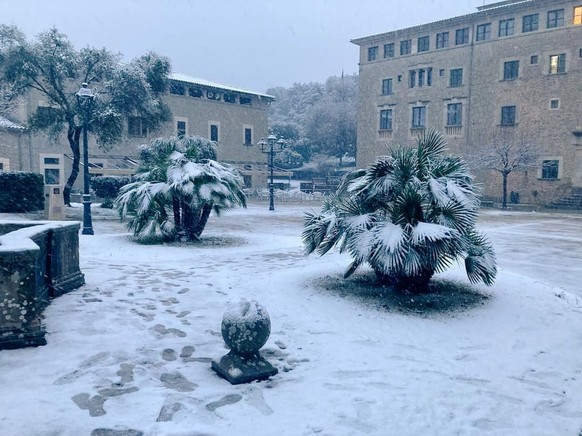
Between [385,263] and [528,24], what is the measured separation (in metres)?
33.0

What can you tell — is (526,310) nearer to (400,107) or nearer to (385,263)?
(385,263)

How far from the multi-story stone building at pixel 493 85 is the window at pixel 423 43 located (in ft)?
0.30

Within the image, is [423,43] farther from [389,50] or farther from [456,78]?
[456,78]

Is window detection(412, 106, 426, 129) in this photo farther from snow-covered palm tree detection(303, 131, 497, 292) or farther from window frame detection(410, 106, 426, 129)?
snow-covered palm tree detection(303, 131, 497, 292)

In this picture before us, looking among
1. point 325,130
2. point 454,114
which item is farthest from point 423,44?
point 325,130

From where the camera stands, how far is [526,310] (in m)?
6.81

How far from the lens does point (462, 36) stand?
3538cm

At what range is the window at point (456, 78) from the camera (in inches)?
1405

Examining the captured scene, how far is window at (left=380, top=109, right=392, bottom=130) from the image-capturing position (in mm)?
39812

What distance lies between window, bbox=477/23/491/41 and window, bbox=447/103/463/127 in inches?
190

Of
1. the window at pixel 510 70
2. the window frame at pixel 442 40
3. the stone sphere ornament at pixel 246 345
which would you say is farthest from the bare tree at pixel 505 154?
the stone sphere ornament at pixel 246 345

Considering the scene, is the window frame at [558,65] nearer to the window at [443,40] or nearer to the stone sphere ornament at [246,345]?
the window at [443,40]

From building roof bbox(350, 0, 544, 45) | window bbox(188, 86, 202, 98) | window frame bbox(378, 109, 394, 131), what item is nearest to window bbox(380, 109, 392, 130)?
window frame bbox(378, 109, 394, 131)

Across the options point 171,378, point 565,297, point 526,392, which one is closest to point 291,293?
point 171,378
